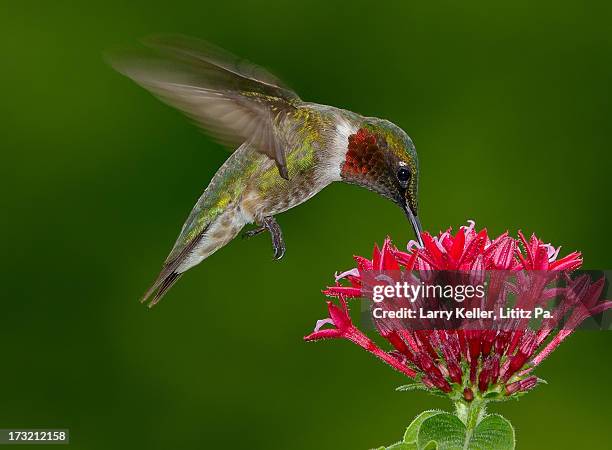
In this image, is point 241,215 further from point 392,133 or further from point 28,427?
point 28,427

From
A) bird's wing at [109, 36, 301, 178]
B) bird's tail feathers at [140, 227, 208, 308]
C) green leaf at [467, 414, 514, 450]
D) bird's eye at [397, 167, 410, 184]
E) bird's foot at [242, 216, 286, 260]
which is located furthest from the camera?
bird's tail feathers at [140, 227, 208, 308]

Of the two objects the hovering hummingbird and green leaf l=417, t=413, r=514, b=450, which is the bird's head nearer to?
the hovering hummingbird

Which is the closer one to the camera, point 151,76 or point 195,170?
point 151,76

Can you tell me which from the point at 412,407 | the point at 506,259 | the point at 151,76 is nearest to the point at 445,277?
the point at 506,259

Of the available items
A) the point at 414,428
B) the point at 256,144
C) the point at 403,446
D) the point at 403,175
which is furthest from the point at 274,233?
the point at 403,446

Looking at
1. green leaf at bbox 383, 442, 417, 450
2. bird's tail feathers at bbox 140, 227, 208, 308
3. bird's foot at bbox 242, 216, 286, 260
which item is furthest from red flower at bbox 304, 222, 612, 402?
bird's tail feathers at bbox 140, 227, 208, 308

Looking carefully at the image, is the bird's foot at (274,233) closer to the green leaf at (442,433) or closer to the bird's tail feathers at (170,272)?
the bird's tail feathers at (170,272)

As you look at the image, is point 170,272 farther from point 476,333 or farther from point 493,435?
point 493,435

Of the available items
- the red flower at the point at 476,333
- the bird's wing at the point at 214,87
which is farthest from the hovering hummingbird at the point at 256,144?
the red flower at the point at 476,333
